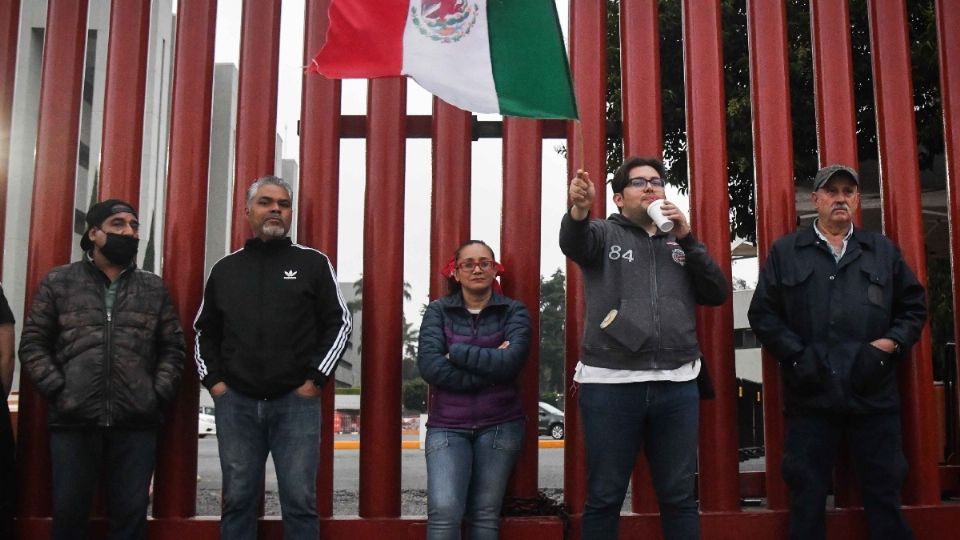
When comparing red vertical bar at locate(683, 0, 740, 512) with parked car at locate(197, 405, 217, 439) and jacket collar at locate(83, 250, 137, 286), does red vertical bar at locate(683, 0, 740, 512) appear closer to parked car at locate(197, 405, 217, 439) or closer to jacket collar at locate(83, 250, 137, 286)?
jacket collar at locate(83, 250, 137, 286)

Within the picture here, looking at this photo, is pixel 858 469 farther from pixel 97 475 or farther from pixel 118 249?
pixel 118 249

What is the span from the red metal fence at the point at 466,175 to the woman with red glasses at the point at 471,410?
1.58 ft

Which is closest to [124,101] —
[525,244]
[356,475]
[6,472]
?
[6,472]

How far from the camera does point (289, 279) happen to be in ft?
15.2

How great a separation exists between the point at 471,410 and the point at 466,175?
1.55 meters

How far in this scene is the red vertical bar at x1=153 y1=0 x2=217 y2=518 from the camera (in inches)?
201

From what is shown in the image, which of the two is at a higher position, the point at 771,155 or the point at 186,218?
the point at 771,155

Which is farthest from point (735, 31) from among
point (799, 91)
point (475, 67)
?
point (475, 67)

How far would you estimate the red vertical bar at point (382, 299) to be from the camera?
5.18 m

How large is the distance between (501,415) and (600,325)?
0.78 m

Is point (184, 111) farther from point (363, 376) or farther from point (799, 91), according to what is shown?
point (799, 91)

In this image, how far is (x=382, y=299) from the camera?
17.3 feet

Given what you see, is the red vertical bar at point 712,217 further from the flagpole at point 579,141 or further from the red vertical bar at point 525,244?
the red vertical bar at point 525,244

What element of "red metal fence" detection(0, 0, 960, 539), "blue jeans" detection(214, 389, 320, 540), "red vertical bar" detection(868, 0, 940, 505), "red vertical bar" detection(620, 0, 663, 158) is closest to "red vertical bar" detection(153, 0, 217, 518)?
"red metal fence" detection(0, 0, 960, 539)
